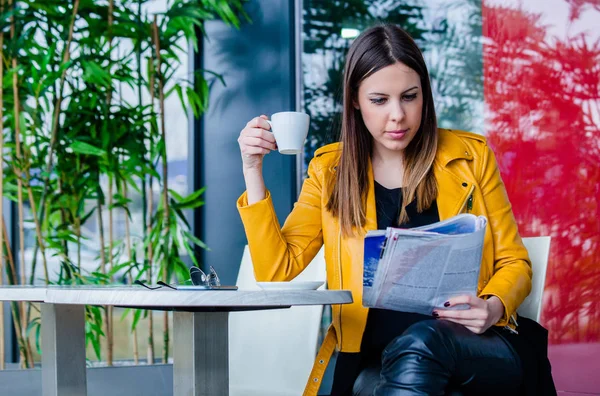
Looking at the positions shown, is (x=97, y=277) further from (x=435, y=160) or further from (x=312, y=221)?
(x=435, y=160)

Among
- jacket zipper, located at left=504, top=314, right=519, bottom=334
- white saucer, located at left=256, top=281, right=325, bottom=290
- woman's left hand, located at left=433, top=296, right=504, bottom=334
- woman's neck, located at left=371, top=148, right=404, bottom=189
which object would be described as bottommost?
jacket zipper, located at left=504, top=314, right=519, bottom=334

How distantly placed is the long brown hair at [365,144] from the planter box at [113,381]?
1.74m

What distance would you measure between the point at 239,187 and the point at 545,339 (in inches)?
96.9

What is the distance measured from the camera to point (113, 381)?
3254 millimetres

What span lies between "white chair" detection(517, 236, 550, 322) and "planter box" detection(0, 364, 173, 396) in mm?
1823

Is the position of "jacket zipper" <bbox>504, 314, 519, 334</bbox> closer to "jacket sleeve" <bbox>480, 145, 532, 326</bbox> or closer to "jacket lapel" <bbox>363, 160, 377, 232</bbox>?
"jacket sleeve" <bbox>480, 145, 532, 326</bbox>

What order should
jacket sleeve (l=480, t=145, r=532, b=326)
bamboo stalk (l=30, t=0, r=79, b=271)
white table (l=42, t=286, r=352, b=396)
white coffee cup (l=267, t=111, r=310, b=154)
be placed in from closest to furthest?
white table (l=42, t=286, r=352, b=396) → white coffee cup (l=267, t=111, r=310, b=154) → jacket sleeve (l=480, t=145, r=532, b=326) → bamboo stalk (l=30, t=0, r=79, b=271)

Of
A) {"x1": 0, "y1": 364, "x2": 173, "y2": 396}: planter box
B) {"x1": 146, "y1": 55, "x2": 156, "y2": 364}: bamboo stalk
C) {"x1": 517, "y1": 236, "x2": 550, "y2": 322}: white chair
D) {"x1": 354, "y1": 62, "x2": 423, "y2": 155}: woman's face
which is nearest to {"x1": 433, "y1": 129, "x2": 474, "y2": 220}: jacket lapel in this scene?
{"x1": 354, "y1": 62, "x2": 423, "y2": 155}: woman's face

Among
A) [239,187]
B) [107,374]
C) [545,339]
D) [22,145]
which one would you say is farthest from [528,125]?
[22,145]

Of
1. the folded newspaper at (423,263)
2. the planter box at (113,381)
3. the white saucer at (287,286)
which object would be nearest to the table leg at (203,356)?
the white saucer at (287,286)

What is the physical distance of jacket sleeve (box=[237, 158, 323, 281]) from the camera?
5.66 ft

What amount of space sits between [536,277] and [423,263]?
0.69 meters

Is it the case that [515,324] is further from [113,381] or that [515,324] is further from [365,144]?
[113,381]

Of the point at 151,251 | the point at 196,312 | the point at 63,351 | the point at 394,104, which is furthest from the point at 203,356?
the point at 151,251
